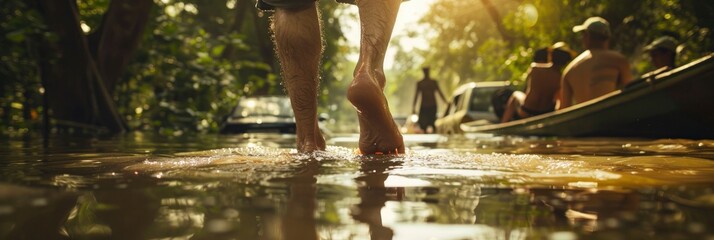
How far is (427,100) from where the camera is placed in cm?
1764

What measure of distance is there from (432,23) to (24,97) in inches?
784

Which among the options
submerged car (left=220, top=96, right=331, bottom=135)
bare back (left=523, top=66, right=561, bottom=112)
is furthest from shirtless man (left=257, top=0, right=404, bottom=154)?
submerged car (left=220, top=96, right=331, bottom=135)

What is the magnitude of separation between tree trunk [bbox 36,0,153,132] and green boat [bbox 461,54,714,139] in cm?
528

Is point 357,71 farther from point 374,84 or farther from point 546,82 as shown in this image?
point 546,82

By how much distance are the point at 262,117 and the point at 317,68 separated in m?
7.65

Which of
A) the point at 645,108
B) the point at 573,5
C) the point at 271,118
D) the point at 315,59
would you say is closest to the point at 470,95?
the point at 573,5

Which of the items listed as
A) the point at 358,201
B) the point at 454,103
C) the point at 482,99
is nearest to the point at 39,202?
the point at 358,201

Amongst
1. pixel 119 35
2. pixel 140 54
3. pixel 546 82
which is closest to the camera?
pixel 546 82

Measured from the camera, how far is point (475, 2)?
24.5 meters

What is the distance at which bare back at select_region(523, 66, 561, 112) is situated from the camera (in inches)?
359

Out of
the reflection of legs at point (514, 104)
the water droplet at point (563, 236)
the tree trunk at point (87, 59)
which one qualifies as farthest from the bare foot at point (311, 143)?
the reflection of legs at point (514, 104)

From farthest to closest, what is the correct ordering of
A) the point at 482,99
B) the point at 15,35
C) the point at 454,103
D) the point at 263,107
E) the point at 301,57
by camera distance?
the point at 454,103 < the point at 482,99 < the point at 263,107 < the point at 15,35 < the point at 301,57

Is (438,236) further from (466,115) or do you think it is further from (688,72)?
(466,115)

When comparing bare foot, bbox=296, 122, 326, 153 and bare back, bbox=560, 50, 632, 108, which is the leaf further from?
bare back, bbox=560, 50, 632, 108
